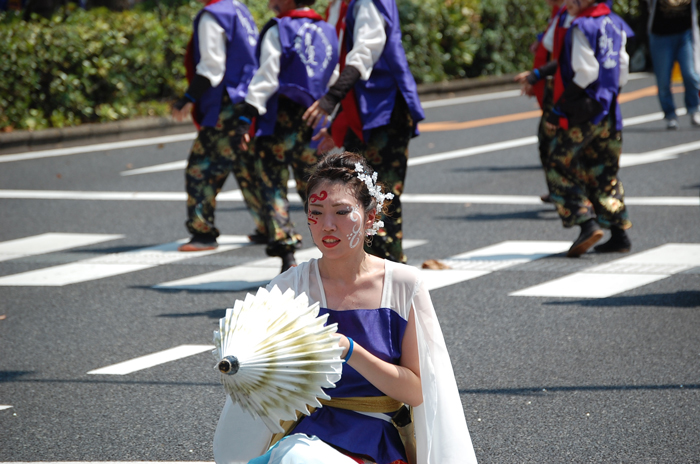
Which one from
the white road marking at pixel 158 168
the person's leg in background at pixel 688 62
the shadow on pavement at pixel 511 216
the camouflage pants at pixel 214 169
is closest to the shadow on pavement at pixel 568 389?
the camouflage pants at pixel 214 169

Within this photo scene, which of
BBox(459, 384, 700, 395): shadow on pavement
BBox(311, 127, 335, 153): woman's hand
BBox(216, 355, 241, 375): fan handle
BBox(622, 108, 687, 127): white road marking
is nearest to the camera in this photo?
BBox(216, 355, 241, 375): fan handle

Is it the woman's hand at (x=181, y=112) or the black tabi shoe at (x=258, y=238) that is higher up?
the woman's hand at (x=181, y=112)

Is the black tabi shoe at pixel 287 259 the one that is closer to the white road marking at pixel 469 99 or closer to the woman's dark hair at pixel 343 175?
the woman's dark hair at pixel 343 175

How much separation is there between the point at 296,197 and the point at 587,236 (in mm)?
4143

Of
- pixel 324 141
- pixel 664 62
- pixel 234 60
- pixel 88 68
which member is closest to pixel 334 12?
pixel 324 141

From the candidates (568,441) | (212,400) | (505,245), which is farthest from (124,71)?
(568,441)

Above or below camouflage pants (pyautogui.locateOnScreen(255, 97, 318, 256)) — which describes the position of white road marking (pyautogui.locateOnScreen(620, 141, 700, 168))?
below

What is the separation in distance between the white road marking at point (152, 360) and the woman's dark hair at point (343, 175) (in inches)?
92.0

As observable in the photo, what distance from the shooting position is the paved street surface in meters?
4.11

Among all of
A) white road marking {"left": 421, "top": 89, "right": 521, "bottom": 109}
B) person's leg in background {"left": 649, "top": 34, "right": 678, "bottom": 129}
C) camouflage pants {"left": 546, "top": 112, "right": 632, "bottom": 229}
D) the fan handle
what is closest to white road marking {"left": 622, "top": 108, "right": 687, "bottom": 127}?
person's leg in background {"left": 649, "top": 34, "right": 678, "bottom": 129}

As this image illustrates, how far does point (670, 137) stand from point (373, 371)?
1149 cm

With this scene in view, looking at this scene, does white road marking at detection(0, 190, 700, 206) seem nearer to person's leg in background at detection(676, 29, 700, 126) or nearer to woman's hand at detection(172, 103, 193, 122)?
woman's hand at detection(172, 103, 193, 122)

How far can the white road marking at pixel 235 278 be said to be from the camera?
670 centimetres

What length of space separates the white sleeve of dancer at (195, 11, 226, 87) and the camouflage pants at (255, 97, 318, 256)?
1.21 metres
